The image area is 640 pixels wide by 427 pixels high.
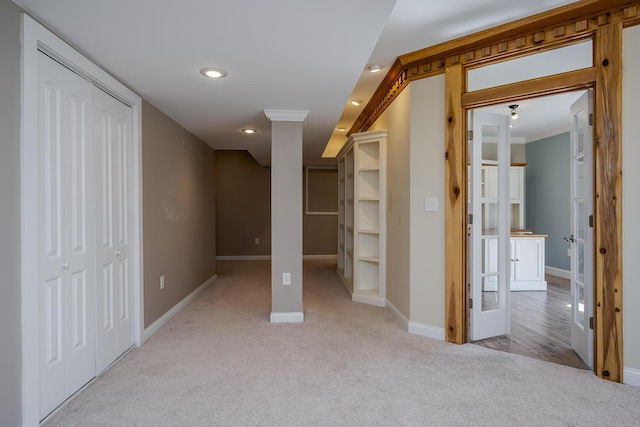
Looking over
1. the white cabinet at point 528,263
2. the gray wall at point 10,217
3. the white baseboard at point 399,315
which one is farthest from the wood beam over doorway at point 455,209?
the gray wall at point 10,217

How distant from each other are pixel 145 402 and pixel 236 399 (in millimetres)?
525

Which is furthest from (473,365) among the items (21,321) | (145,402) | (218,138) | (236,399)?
(218,138)

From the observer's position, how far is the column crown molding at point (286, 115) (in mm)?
3342

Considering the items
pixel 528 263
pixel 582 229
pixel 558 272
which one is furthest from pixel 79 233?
pixel 558 272

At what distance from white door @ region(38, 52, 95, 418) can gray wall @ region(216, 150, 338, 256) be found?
557cm

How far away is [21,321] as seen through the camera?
5.34 ft

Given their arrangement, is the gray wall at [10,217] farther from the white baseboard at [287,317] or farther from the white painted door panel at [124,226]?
the white baseboard at [287,317]

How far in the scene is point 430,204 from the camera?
298 centimetres

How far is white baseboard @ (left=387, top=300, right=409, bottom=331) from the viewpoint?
3196mm

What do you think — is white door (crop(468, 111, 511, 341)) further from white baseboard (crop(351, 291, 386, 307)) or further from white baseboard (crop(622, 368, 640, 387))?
white baseboard (crop(351, 291, 386, 307))

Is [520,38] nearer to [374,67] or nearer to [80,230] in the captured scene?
[374,67]

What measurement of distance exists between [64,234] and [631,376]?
3598 millimetres

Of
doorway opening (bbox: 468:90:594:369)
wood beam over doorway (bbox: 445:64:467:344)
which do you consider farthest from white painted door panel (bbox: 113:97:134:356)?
doorway opening (bbox: 468:90:594:369)

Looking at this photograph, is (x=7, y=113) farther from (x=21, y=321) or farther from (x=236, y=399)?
(x=236, y=399)
